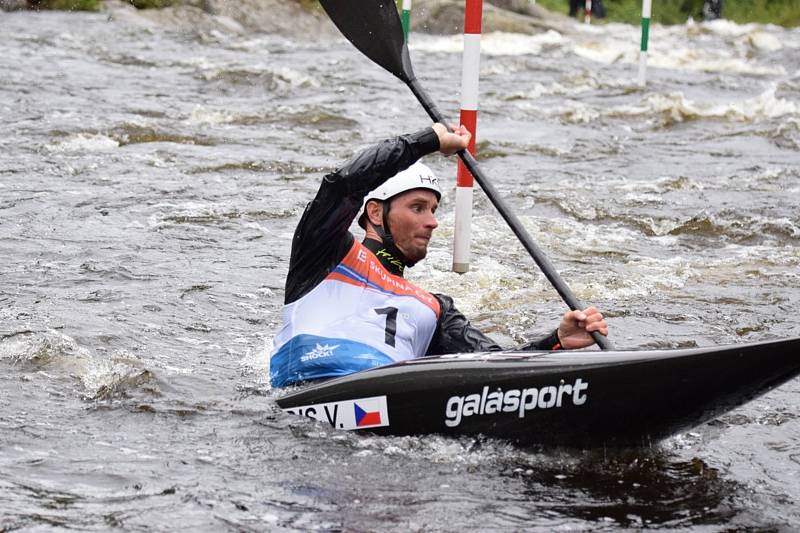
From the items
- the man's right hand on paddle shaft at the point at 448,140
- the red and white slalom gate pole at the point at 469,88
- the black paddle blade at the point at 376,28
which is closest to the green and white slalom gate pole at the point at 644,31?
the red and white slalom gate pole at the point at 469,88

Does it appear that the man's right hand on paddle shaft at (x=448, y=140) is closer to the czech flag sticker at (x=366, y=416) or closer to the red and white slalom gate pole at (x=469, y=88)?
the czech flag sticker at (x=366, y=416)

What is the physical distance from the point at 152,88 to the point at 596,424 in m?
9.56

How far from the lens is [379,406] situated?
3.75 m

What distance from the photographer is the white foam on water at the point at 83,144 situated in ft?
29.6

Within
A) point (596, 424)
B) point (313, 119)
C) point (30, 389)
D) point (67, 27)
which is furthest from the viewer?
point (67, 27)

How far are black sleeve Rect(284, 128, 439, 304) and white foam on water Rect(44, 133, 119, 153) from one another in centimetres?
548

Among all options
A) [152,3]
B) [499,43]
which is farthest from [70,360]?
[152,3]

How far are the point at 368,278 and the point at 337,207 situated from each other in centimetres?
31

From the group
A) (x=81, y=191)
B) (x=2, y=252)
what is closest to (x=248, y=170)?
(x=81, y=191)

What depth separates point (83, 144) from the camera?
9.19 m

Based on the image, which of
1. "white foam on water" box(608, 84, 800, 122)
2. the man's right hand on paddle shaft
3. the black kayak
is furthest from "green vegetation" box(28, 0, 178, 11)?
the black kayak

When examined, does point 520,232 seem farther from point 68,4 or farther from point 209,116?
point 68,4

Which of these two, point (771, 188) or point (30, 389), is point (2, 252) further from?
point (771, 188)

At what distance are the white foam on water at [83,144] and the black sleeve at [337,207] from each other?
5.48 metres
